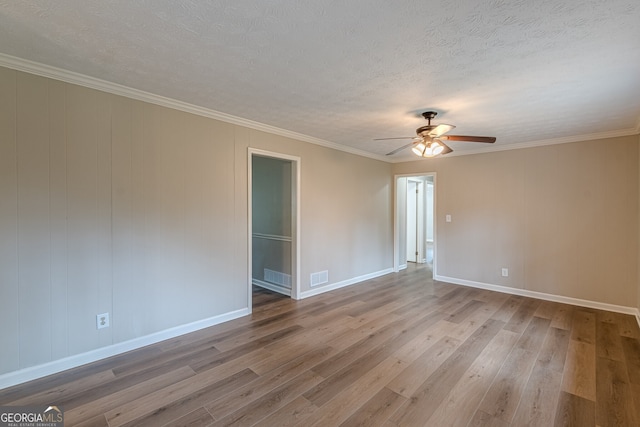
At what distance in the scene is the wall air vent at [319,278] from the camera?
14.8 ft

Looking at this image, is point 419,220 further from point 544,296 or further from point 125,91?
point 125,91

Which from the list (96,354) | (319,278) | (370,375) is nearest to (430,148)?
(370,375)

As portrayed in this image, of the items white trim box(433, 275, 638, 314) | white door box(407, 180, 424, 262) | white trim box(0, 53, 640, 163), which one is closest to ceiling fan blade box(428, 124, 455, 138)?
white trim box(0, 53, 640, 163)

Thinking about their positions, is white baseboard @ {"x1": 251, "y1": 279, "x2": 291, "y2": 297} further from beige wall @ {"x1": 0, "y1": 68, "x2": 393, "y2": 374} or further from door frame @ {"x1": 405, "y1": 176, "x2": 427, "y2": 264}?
door frame @ {"x1": 405, "y1": 176, "x2": 427, "y2": 264}

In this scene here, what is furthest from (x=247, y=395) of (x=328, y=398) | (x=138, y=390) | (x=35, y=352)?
Answer: (x=35, y=352)

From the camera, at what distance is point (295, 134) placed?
4.12 metres

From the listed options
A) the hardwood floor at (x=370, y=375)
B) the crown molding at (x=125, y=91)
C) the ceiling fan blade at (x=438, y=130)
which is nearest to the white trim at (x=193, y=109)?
the crown molding at (x=125, y=91)

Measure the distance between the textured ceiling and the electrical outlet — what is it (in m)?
2.09

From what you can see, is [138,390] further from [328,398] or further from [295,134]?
[295,134]

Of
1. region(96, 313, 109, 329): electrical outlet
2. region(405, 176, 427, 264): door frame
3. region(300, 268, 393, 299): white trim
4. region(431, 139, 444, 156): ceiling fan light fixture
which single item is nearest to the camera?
region(96, 313, 109, 329): electrical outlet

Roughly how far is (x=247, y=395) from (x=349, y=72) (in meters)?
2.59

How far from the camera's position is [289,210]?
14.4 ft

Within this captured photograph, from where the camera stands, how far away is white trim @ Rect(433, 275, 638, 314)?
3848 mm

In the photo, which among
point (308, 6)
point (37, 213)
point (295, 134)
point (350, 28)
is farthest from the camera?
point (295, 134)
